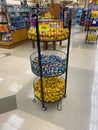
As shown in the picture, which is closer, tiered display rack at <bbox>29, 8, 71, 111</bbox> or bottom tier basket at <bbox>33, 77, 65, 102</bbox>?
tiered display rack at <bbox>29, 8, 71, 111</bbox>

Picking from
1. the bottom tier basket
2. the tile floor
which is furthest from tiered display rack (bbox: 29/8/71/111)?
the tile floor

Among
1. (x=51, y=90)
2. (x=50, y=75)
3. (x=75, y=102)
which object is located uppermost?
(x=50, y=75)

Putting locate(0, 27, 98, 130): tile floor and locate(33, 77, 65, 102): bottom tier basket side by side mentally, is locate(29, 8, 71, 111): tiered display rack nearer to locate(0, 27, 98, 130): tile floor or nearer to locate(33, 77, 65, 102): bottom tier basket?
locate(33, 77, 65, 102): bottom tier basket

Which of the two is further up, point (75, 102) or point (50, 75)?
point (50, 75)

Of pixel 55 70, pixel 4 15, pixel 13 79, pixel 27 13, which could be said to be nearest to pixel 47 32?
pixel 55 70

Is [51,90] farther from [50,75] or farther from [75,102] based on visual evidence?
[75,102]

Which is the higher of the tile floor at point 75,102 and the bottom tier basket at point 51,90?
the bottom tier basket at point 51,90

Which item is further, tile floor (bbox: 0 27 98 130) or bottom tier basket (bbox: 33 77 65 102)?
Result: bottom tier basket (bbox: 33 77 65 102)

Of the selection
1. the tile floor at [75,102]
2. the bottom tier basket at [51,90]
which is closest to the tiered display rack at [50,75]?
the bottom tier basket at [51,90]

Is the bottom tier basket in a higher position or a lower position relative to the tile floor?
higher

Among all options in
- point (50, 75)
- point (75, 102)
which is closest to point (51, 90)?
point (50, 75)

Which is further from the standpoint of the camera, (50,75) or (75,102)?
(75,102)

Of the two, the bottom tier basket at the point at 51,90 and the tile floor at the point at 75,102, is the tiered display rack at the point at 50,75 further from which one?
the tile floor at the point at 75,102

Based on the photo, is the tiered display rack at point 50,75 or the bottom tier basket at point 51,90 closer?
the tiered display rack at point 50,75
